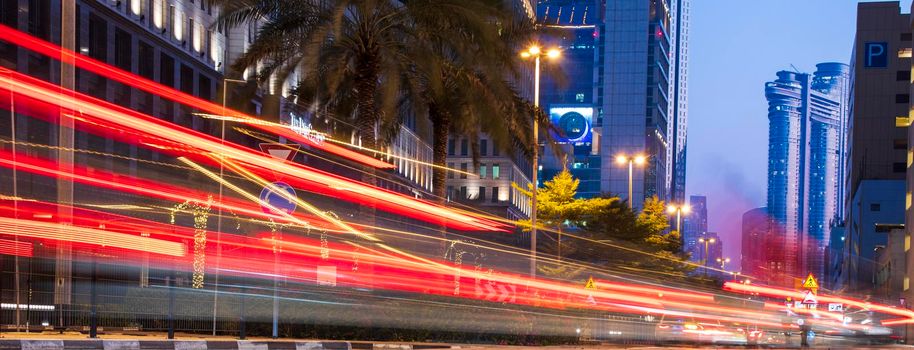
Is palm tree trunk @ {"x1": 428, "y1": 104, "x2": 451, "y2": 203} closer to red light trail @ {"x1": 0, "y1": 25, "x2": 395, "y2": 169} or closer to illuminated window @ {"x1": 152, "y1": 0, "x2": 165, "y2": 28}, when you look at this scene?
red light trail @ {"x1": 0, "y1": 25, "x2": 395, "y2": 169}

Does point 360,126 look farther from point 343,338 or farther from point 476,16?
point 343,338

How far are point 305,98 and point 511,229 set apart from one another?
60.9 meters

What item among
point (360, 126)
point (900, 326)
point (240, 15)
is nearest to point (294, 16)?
point (240, 15)

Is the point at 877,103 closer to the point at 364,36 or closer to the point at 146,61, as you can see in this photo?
the point at 146,61

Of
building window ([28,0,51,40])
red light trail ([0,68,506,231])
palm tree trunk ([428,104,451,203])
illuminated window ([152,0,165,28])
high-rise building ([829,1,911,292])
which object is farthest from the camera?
high-rise building ([829,1,911,292])

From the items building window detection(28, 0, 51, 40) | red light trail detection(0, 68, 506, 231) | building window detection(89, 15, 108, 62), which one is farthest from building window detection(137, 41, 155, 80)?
red light trail detection(0, 68, 506, 231)

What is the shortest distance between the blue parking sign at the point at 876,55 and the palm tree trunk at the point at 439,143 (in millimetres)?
133909

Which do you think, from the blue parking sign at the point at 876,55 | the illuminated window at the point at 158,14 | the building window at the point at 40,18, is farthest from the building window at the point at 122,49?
the blue parking sign at the point at 876,55

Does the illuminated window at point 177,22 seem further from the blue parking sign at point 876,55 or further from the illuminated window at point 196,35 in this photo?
the blue parking sign at point 876,55

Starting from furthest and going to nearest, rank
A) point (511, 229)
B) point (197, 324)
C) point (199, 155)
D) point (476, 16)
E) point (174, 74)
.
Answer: point (511, 229)
point (174, 74)
point (199, 155)
point (476, 16)
point (197, 324)

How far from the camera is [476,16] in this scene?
31.3 metres

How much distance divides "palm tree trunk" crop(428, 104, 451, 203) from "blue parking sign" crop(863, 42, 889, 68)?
133909mm

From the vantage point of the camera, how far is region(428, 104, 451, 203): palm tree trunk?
39.0 meters

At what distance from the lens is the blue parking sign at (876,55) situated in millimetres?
161250
